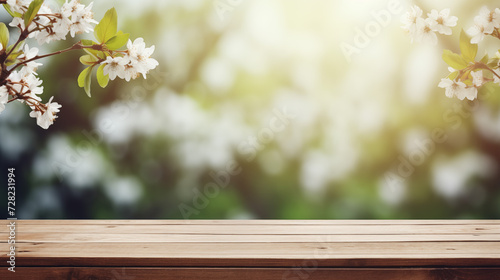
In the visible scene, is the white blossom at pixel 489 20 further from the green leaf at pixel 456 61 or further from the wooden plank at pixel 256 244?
the wooden plank at pixel 256 244

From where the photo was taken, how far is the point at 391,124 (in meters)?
2.46

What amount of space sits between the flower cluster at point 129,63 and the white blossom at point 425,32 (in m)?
0.57

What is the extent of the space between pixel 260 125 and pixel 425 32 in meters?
1.47

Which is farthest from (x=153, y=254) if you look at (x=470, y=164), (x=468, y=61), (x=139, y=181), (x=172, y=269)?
(x=470, y=164)

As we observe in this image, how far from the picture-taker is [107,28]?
834 millimetres

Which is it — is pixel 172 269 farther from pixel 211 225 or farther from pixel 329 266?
pixel 211 225

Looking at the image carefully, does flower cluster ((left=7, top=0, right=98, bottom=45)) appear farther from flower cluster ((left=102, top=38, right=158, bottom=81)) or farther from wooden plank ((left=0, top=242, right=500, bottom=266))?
wooden plank ((left=0, top=242, right=500, bottom=266))

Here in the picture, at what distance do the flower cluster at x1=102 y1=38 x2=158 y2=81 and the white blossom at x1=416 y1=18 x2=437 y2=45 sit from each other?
0.57 m

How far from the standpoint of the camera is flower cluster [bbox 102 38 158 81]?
887mm

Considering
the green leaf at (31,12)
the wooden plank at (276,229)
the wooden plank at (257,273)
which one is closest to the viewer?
the green leaf at (31,12)

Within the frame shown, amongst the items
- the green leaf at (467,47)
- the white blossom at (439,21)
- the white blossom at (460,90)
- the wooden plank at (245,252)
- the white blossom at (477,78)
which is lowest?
the wooden plank at (245,252)

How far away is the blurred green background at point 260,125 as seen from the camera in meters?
2.42

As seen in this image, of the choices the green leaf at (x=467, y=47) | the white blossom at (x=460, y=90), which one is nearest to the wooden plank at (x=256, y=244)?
the white blossom at (x=460, y=90)

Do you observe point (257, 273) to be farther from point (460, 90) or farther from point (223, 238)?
point (460, 90)
